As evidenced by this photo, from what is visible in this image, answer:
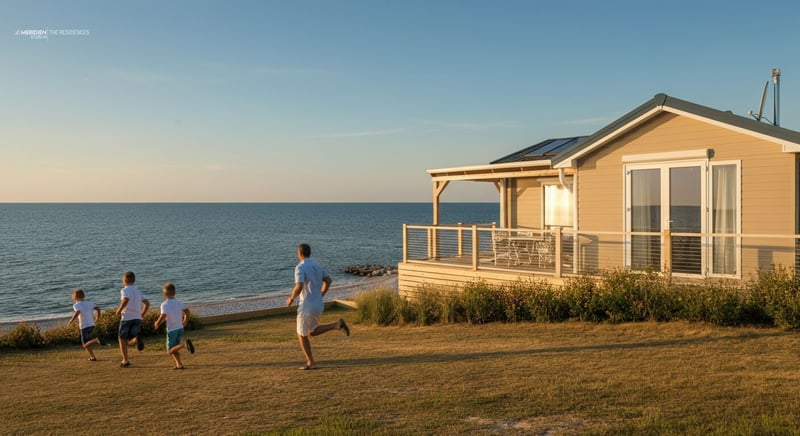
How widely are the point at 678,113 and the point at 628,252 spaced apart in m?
2.98

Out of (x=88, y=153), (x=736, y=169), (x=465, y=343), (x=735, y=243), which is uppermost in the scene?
(x=88, y=153)

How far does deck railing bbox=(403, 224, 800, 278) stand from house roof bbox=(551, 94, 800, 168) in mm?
1749

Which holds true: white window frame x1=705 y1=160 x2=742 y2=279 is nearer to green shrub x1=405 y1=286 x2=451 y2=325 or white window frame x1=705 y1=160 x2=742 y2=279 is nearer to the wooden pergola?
the wooden pergola

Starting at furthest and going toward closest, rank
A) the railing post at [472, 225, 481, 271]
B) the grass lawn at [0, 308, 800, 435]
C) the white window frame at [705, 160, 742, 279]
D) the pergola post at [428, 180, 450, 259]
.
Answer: the pergola post at [428, 180, 450, 259]
the railing post at [472, 225, 481, 271]
the white window frame at [705, 160, 742, 279]
the grass lawn at [0, 308, 800, 435]

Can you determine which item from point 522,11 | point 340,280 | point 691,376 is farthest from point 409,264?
point 340,280

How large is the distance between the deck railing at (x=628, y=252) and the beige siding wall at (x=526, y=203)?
2039mm

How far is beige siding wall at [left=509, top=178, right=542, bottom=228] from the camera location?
1706cm

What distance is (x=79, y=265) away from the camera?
1895 inches

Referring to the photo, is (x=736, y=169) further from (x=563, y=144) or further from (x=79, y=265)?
(x=79, y=265)

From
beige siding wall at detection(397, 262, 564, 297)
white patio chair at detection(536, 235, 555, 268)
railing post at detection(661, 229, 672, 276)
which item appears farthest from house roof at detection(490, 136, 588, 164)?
railing post at detection(661, 229, 672, 276)

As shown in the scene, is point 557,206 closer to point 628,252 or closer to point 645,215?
point 645,215

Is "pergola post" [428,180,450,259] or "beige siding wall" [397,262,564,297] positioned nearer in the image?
"beige siding wall" [397,262,564,297]

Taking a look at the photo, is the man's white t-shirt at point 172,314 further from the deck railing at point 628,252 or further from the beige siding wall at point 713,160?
the beige siding wall at point 713,160

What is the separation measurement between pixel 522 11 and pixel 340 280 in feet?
78.4
